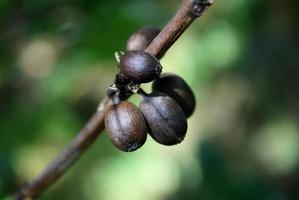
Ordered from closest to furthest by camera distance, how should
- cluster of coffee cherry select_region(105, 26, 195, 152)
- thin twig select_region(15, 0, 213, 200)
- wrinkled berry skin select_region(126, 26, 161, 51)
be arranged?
thin twig select_region(15, 0, 213, 200) → cluster of coffee cherry select_region(105, 26, 195, 152) → wrinkled berry skin select_region(126, 26, 161, 51)

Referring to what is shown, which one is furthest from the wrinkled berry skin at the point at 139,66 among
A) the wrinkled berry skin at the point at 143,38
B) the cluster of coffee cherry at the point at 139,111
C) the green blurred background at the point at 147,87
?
the green blurred background at the point at 147,87

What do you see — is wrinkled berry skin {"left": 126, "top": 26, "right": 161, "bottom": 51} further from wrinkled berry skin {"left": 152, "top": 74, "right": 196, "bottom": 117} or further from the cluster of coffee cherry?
wrinkled berry skin {"left": 152, "top": 74, "right": 196, "bottom": 117}

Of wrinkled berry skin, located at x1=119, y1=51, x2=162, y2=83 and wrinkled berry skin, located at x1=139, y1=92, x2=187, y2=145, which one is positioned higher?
wrinkled berry skin, located at x1=119, y1=51, x2=162, y2=83

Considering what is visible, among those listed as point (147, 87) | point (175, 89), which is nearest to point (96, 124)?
point (175, 89)

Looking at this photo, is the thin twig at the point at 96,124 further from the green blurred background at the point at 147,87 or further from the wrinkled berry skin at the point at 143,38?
the green blurred background at the point at 147,87

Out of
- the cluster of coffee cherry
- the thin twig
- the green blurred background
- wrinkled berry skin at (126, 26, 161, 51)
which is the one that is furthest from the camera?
the green blurred background

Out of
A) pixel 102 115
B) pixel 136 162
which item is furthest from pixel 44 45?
pixel 102 115

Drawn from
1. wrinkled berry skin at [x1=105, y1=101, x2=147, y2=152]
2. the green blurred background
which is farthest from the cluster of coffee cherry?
the green blurred background

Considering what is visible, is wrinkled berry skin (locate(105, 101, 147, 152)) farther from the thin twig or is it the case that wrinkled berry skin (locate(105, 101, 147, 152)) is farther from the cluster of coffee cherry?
the thin twig

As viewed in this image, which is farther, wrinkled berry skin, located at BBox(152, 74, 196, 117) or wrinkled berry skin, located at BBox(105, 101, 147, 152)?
wrinkled berry skin, located at BBox(152, 74, 196, 117)
